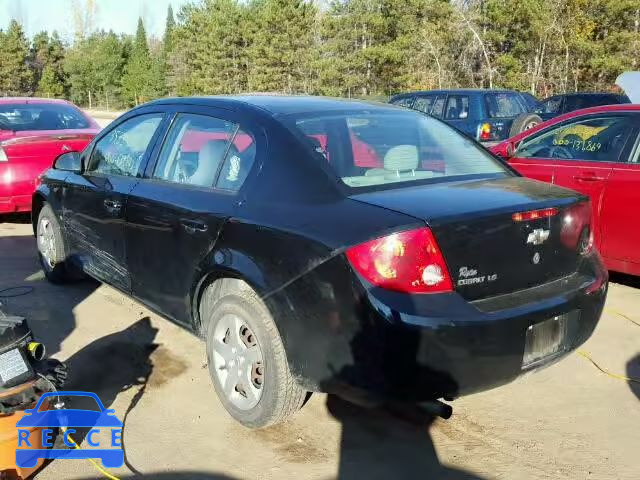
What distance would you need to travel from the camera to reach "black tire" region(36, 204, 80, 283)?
514cm

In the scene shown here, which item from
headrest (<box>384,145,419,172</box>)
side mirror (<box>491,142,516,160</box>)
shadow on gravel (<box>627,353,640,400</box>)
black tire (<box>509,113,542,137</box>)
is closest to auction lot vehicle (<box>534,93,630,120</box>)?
black tire (<box>509,113,542,137</box>)

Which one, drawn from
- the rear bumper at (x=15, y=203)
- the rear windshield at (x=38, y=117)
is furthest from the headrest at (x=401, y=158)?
the rear windshield at (x=38, y=117)

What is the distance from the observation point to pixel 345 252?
2.61 meters

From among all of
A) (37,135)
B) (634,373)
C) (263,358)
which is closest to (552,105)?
(37,135)

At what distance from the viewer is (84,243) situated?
4.67 m

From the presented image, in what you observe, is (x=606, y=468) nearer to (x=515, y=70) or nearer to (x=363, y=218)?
(x=363, y=218)

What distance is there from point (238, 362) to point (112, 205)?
1541 millimetres

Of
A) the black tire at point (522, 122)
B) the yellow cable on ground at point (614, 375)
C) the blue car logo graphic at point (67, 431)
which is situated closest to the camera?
the blue car logo graphic at point (67, 431)

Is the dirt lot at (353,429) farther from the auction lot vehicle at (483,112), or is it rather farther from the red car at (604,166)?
the auction lot vehicle at (483,112)

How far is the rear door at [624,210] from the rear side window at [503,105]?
293 inches

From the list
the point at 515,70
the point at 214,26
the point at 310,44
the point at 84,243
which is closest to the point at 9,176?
the point at 84,243

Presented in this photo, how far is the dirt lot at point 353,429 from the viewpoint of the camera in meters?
2.91

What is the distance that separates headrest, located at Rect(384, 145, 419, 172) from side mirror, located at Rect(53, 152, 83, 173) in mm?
2546

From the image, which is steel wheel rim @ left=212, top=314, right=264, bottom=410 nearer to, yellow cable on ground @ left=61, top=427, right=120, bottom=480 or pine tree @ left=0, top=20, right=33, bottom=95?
yellow cable on ground @ left=61, top=427, right=120, bottom=480
